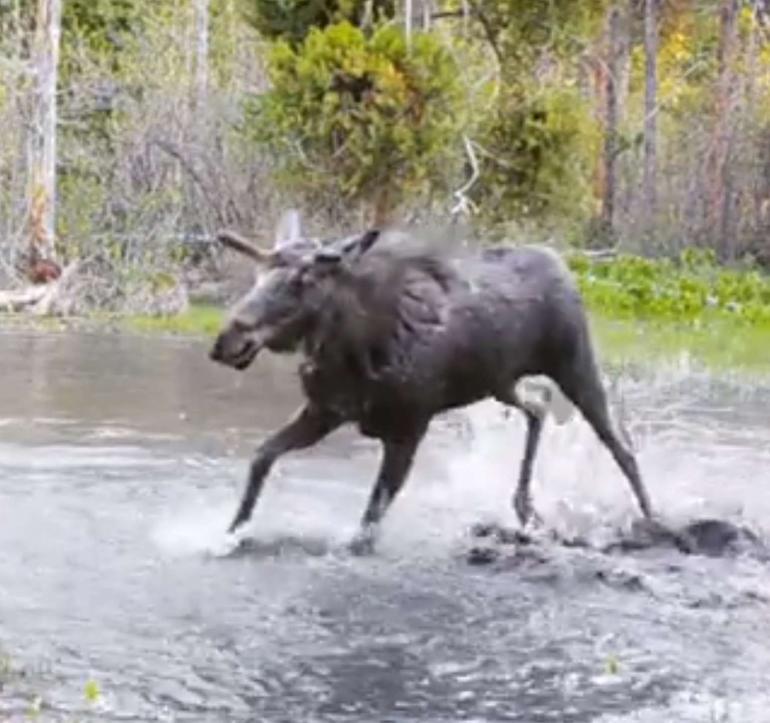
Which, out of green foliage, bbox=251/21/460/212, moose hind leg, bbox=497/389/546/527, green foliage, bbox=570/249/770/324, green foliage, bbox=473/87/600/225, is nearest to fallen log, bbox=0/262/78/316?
green foliage, bbox=251/21/460/212

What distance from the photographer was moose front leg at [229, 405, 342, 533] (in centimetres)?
742

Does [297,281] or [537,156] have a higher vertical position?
[297,281]

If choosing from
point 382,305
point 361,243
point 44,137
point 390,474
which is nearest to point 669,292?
point 44,137

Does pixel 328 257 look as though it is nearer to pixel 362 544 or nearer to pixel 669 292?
pixel 362 544

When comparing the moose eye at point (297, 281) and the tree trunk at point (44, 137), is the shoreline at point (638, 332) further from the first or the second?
the moose eye at point (297, 281)

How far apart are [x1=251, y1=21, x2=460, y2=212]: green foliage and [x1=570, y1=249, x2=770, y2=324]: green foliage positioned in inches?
75.1

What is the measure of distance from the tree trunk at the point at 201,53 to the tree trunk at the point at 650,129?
536 cm

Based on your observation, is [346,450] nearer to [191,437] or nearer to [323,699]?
[191,437]

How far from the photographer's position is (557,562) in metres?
7.09

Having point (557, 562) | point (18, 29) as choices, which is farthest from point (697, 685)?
point (18, 29)

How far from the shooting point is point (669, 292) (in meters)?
17.5

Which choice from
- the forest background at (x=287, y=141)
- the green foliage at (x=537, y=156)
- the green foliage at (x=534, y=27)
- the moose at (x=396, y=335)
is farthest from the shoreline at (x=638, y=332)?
the moose at (x=396, y=335)

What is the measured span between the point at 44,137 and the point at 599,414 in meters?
9.96

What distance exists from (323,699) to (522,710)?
20.8 inches
